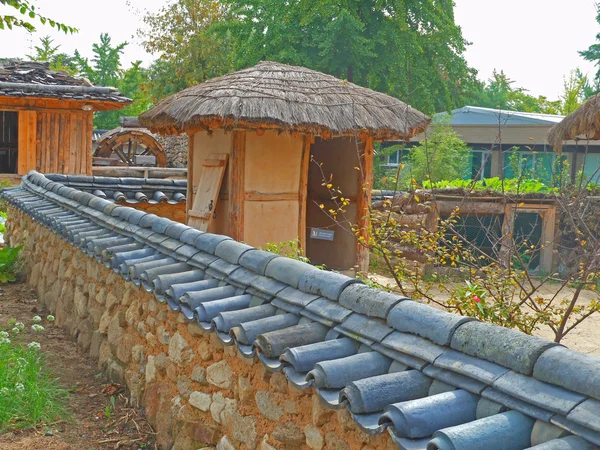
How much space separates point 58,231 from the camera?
6.43 metres

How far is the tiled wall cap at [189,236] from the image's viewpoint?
4.26 meters

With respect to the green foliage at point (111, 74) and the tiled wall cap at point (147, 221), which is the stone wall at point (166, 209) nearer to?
the tiled wall cap at point (147, 221)

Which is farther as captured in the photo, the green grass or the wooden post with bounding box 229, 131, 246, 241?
the wooden post with bounding box 229, 131, 246, 241

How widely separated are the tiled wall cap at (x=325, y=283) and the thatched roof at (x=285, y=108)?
15.7 ft

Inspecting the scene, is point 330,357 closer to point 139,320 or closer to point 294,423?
point 294,423

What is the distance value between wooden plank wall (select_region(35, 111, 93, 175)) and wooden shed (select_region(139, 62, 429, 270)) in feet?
20.0

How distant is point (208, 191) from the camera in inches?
337

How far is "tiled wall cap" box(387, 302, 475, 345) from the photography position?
7.52 feet

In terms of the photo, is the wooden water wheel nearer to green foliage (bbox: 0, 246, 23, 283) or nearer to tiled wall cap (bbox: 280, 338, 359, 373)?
green foliage (bbox: 0, 246, 23, 283)

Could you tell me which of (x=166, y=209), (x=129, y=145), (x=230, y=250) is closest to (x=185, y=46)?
(x=129, y=145)

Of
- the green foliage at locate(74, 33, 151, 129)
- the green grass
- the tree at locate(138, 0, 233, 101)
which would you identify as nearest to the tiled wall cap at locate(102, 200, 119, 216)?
the green grass

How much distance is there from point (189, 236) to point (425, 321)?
2223 millimetres

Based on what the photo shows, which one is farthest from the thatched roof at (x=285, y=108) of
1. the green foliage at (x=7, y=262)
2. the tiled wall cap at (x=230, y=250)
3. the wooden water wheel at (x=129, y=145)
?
the wooden water wheel at (x=129, y=145)

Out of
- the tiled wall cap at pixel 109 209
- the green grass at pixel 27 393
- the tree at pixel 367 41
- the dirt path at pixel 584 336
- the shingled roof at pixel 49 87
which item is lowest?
the dirt path at pixel 584 336
